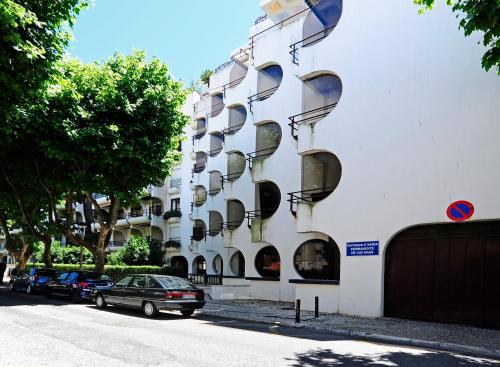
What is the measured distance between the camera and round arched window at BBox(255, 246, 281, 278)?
79.4 ft

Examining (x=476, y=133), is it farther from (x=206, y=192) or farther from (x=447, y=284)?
(x=206, y=192)

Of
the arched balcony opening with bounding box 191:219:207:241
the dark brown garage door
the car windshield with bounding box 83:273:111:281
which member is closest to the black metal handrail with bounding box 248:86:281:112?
the arched balcony opening with bounding box 191:219:207:241

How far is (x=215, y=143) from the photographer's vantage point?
32594 millimetres

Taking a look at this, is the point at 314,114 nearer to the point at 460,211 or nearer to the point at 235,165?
the point at 460,211

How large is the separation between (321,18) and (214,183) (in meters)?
15.1

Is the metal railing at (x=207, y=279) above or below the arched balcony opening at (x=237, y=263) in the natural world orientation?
below

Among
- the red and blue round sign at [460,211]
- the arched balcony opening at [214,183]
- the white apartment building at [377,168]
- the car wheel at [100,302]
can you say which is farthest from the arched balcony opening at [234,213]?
the red and blue round sign at [460,211]

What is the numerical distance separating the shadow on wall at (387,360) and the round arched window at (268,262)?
48.3 feet

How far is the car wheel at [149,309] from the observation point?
1456 cm

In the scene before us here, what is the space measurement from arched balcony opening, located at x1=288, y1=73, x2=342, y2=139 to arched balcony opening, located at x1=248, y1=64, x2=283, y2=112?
4005 millimetres

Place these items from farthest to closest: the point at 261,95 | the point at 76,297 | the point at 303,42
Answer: the point at 261,95 → the point at 303,42 → the point at 76,297

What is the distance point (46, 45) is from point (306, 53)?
37.5ft

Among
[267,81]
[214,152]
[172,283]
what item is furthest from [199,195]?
[172,283]

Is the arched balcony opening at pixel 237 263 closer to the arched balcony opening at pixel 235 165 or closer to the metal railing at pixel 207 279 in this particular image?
the metal railing at pixel 207 279
